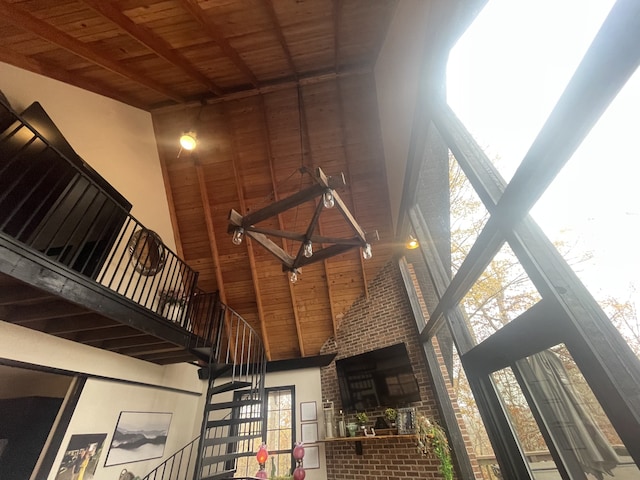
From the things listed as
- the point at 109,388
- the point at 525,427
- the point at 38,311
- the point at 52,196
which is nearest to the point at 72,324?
the point at 38,311

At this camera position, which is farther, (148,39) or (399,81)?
(399,81)

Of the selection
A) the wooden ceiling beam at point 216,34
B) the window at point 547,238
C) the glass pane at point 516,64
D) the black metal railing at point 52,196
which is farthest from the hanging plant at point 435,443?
the wooden ceiling beam at point 216,34

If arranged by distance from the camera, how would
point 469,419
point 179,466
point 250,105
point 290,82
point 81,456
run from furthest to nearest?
point 250,105 < point 179,466 < point 290,82 < point 469,419 < point 81,456

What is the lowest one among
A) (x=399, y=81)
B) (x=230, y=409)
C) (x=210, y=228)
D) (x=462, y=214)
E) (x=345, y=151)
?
(x=230, y=409)

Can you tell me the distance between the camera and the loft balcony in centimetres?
251

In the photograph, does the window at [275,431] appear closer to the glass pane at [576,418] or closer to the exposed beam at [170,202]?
the exposed beam at [170,202]

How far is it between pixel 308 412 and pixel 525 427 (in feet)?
14.6

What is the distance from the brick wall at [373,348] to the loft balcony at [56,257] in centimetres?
286

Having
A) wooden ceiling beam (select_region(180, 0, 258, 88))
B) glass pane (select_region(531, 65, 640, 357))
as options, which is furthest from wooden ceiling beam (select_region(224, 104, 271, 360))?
glass pane (select_region(531, 65, 640, 357))

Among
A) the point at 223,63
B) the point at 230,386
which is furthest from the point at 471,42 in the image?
the point at 230,386

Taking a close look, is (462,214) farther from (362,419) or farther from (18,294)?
(18,294)

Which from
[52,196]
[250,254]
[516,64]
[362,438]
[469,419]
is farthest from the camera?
[250,254]

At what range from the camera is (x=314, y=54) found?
4684mm

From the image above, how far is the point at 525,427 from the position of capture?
84.0 inches
